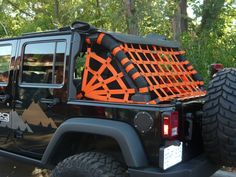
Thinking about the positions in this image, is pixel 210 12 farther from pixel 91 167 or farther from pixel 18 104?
pixel 91 167

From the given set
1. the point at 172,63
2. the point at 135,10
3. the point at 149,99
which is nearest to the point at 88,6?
the point at 135,10

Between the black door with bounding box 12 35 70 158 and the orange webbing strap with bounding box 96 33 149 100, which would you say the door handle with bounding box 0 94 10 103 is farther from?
the orange webbing strap with bounding box 96 33 149 100

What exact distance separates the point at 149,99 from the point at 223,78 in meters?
0.70

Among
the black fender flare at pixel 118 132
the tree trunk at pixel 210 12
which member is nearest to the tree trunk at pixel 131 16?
the tree trunk at pixel 210 12

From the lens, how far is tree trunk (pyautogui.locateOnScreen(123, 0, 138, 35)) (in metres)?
10.2

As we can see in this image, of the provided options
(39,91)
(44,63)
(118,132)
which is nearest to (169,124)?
(118,132)

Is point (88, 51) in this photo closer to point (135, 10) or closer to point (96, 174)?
point (96, 174)

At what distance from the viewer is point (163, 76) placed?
4.42 meters

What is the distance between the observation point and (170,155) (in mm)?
3385

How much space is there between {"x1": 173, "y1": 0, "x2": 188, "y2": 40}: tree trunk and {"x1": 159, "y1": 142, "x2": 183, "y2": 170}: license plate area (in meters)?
8.19

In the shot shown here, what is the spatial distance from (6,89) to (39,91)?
0.61m

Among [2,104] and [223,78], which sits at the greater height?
[223,78]

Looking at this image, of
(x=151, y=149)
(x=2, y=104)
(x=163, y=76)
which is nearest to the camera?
(x=151, y=149)

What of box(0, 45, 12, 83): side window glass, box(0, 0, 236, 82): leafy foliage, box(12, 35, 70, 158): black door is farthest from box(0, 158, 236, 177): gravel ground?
box(0, 0, 236, 82): leafy foliage
